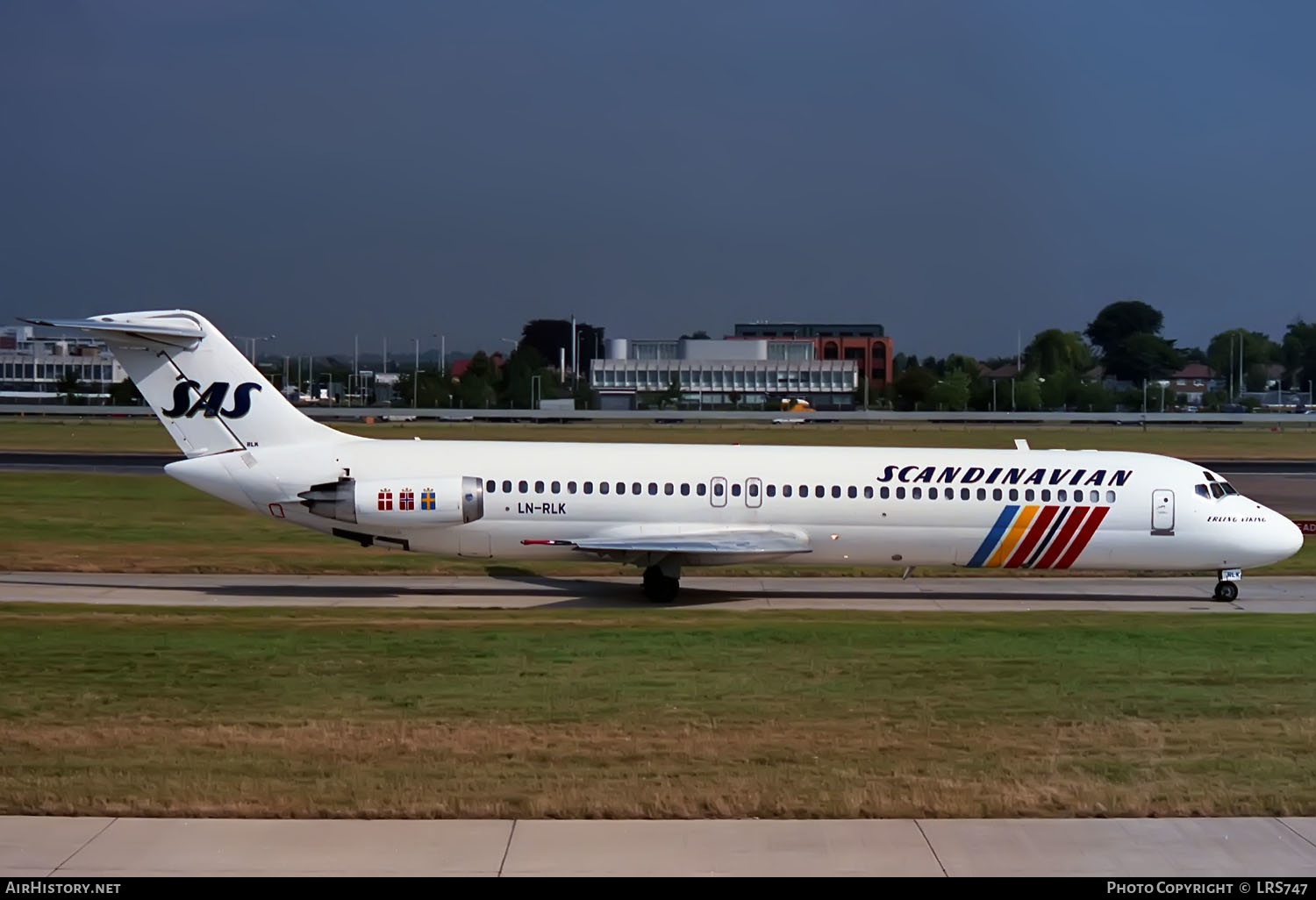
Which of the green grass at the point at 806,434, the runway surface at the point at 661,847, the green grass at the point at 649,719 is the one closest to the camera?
the runway surface at the point at 661,847

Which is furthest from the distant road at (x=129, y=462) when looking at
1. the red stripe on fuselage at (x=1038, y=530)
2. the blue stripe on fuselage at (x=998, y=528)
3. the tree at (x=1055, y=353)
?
the tree at (x=1055, y=353)

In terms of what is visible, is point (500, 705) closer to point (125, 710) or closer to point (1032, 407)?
point (125, 710)

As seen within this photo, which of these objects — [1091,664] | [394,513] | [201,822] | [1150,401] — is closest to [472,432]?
[394,513]

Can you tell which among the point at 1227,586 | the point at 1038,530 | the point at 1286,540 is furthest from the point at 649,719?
the point at 1286,540

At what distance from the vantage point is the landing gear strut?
990 inches

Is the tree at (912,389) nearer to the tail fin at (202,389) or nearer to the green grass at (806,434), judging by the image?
the green grass at (806,434)

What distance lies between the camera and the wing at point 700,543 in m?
24.4

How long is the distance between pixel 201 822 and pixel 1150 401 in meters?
148

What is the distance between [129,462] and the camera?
185ft

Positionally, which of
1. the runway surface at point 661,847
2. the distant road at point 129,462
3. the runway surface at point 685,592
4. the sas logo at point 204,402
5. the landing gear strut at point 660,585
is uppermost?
the sas logo at point 204,402

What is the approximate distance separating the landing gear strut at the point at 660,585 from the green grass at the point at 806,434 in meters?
45.7

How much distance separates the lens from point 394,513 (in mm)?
24734

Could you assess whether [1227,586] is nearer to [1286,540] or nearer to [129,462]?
[1286,540]

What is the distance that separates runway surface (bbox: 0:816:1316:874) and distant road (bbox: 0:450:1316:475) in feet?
149
